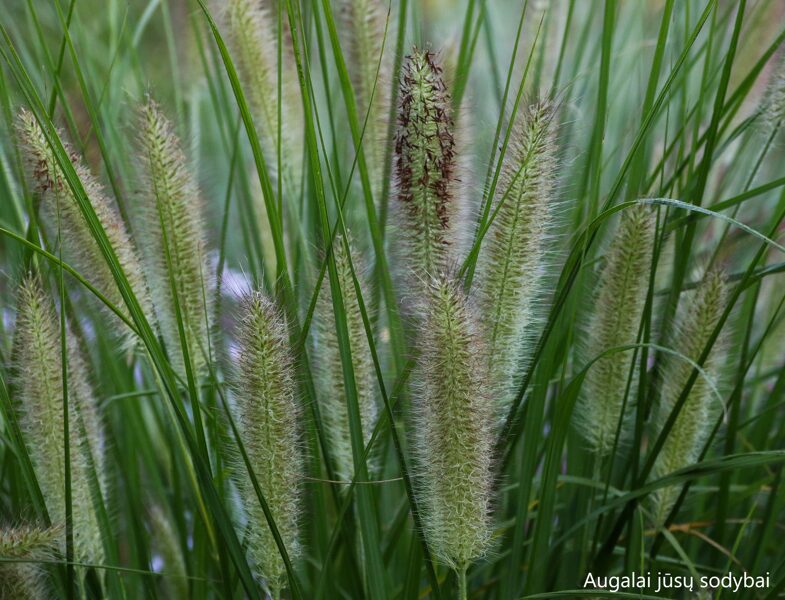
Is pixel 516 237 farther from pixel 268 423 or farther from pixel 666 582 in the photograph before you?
pixel 666 582

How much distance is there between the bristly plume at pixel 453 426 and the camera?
1.16 m

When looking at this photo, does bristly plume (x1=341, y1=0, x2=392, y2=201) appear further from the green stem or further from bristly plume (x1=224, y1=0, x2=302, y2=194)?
the green stem

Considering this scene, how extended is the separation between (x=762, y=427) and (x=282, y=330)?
4.00 feet

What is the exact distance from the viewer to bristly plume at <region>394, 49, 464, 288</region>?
1.21 meters

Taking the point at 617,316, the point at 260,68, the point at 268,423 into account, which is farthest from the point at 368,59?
the point at 268,423

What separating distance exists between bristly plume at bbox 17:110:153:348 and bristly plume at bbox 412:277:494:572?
1.63ft

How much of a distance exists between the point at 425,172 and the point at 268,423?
39 cm

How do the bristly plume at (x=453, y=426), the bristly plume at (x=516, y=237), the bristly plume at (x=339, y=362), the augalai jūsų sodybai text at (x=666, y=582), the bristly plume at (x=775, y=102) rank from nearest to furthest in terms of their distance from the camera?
the bristly plume at (x=453, y=426)
the bristly plume at (x=516, y=237)
the bristly plume at (x=339, y=362)
the augalai jūsų sodybai text at (x=666, y=582)
the bristly plume at (x=775, y=102)

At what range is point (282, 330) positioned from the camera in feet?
4.11

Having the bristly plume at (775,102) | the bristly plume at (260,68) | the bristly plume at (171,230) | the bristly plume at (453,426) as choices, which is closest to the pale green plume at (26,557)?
the bristly plume at (171,230)

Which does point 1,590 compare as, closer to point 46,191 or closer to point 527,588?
point 46,191

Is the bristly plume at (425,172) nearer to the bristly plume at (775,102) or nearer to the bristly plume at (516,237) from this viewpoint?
the bristly plume at (516,237)

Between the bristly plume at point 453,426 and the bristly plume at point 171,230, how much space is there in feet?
1.30

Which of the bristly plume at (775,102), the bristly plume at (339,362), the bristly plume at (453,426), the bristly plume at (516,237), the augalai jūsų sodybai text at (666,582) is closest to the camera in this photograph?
the bristly plume at (453,426)
